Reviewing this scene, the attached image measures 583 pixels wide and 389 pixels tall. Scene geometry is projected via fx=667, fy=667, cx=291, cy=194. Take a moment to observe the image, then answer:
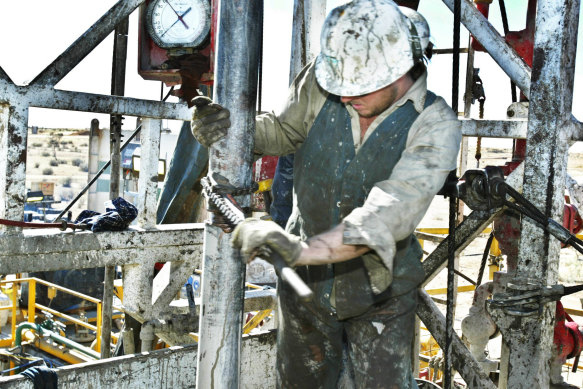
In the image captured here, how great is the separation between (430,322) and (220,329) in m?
1.52

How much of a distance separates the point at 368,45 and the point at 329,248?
2.36 ft

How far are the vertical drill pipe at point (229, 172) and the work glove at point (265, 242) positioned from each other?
1.22 ft

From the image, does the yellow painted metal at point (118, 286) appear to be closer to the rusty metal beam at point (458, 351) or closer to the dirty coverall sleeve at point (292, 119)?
the rusty metal beam at point (458, 351)

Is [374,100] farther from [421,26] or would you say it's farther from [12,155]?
[12,155]

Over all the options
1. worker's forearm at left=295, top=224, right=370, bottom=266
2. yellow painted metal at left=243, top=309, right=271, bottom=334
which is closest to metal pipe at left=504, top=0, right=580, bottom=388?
worker's forearm at left=295, top=224, right=370, bottom=266

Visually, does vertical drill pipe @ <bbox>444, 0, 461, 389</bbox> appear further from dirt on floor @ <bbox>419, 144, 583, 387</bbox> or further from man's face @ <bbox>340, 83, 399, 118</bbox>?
dirt on floor @ <bbox>419, 144, 583, 387</bbox>

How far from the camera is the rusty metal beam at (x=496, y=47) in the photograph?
3.18 metres

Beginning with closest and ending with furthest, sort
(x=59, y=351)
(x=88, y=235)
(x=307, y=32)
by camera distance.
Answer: (x=88, y=235) < (x=307, y=32) < (x=59, y=351)

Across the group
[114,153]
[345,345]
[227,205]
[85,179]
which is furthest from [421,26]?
[85,179]

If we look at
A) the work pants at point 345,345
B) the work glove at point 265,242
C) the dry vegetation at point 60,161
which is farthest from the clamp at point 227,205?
the dry vegetation at point 60,161

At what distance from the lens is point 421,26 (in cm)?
251

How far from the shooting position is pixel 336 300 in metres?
2.63

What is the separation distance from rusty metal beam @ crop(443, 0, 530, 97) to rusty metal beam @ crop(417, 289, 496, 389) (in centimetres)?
119

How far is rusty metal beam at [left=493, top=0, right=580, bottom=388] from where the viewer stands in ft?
9.56
